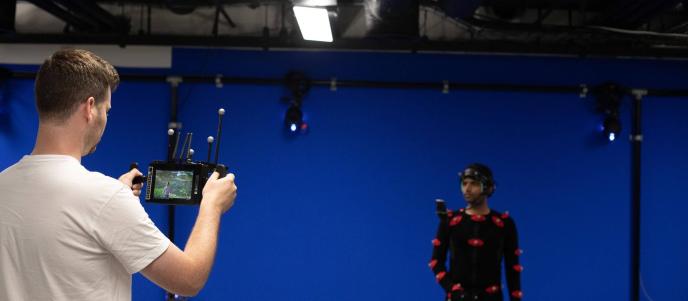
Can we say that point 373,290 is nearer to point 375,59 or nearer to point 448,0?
point 375,59

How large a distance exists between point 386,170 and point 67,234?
13.1ft

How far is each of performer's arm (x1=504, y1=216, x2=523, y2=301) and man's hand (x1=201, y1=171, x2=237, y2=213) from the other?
98.3 inches

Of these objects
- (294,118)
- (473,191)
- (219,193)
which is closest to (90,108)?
(219,193)

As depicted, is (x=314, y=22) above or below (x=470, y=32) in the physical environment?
below

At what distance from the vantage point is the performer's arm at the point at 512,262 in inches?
134

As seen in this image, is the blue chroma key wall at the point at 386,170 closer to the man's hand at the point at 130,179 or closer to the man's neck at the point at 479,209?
the man's neck at the point at 479,209

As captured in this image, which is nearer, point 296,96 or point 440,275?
point 440,275

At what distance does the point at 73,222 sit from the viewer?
112 cm

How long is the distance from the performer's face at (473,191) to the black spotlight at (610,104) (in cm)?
207

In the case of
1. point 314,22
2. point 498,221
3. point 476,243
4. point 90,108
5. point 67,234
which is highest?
point 314,22

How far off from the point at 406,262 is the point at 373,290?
390 mm

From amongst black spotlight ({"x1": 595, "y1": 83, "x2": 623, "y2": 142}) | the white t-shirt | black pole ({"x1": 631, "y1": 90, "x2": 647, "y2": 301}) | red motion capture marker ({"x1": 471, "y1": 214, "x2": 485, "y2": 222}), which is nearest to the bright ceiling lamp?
red motion capture marker ({"x1": 471, "y1": 214, "x2": 485, "y2": 222})

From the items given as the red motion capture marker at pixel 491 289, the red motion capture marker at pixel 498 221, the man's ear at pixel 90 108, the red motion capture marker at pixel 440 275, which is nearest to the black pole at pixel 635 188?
the red motion capture marker at pixel 498 221

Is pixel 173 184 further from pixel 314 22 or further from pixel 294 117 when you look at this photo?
pixel 294 117
